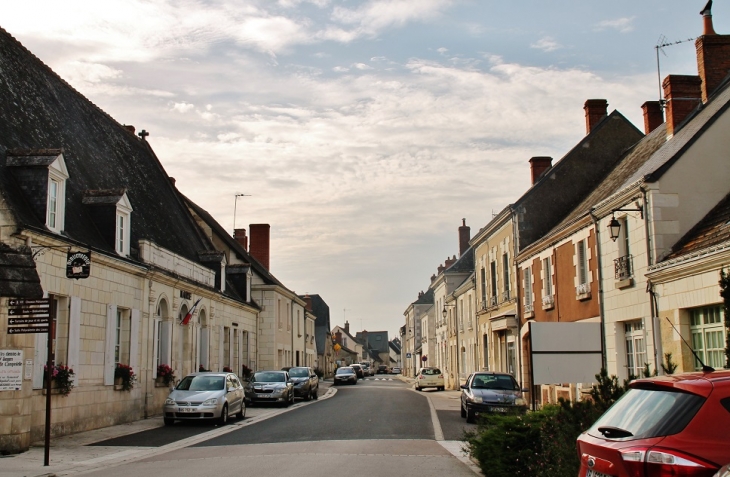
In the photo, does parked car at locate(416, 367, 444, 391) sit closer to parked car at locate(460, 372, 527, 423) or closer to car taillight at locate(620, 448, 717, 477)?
parked car at locate(460, 372, 527, 423)

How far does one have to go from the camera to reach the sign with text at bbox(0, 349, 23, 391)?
1332cm

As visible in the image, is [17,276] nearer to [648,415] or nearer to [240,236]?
[648,415]

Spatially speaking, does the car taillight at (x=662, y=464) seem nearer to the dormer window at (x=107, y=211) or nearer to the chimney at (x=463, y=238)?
the dormer window at (x=107, y=211)

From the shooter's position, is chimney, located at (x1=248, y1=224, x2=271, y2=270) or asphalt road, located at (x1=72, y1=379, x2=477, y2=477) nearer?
asphalt road, located at (x1=72, y1=379, x2=477, y2=477)

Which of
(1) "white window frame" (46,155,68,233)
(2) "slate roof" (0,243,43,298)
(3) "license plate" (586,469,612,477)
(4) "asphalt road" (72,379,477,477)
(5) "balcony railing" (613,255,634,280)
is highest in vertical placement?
(1) "white window frame" (46,155,68,233)

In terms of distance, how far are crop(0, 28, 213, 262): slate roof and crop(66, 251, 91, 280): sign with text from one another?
903 millimetres

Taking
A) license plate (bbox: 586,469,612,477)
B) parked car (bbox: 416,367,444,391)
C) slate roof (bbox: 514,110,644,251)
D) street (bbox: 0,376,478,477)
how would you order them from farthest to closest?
parked car (bbox: 416,367,444,391)
slate roof (bbox: 514,110,644,251)
street (bbox: 0,376,478,477)
license plate (bbox: 586,469,612,477)

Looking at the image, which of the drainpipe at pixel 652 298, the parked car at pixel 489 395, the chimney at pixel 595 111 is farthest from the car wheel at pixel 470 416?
the chimney at pixel 595 111

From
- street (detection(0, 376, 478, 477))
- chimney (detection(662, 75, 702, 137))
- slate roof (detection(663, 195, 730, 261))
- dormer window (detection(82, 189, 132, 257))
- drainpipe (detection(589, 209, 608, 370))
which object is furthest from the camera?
dormer window (detection(82, 189, 132, 257))

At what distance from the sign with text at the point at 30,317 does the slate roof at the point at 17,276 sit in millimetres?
625

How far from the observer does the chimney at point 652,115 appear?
26758 mm

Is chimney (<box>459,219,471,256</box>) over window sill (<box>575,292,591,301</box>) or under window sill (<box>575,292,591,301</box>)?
over

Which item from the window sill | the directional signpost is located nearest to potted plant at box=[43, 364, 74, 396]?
the directional signpost

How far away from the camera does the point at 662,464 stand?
15.0 feet
